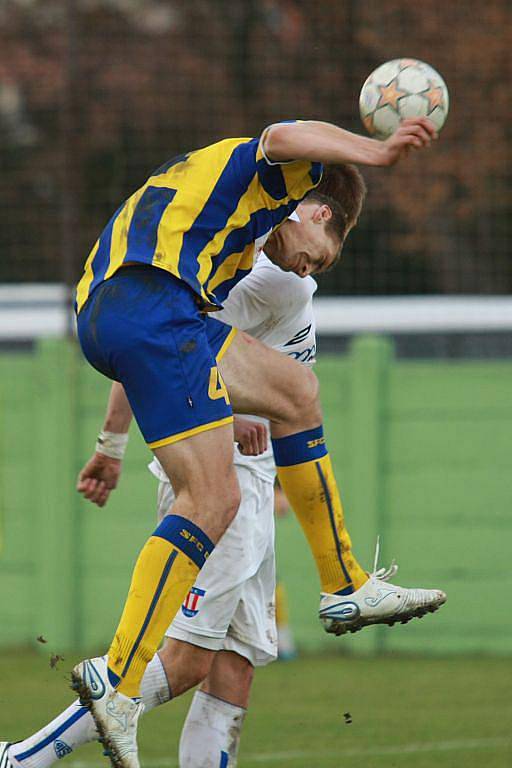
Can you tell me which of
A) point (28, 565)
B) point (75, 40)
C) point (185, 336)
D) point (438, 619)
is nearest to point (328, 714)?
point (438, 619)

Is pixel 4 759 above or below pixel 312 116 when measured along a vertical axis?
below

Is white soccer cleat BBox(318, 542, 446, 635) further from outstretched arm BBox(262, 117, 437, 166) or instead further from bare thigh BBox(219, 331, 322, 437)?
outstretched arm BBox(262, 117, 437, 166)

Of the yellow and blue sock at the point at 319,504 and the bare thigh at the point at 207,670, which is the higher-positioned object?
the yellow and blue sock at the point at 319,504

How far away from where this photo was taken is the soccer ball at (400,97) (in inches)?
197

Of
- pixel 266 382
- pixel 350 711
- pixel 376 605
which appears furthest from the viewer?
pixel 350 711

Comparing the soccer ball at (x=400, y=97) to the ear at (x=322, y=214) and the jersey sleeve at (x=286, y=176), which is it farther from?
the ear at (x=322, y=214)

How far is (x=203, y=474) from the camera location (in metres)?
4.88

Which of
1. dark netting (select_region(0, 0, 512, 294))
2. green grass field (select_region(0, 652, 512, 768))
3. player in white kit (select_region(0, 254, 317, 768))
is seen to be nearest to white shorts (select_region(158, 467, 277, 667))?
player in white kit (select_region(0, 254, 317, 768))

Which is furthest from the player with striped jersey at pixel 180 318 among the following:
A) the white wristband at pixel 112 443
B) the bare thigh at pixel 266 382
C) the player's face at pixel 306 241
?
the white wristband at pixel 112 443

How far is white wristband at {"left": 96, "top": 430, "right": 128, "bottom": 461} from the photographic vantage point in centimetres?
584

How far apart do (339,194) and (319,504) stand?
1068 millimetres

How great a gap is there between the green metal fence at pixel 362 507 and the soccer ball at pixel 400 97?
5313 mm

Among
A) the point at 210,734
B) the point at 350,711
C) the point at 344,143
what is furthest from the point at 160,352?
the point at 350,711

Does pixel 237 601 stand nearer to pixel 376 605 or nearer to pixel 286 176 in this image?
pixel 376 605
